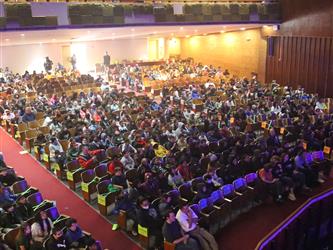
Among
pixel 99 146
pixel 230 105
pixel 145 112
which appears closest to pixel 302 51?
pixel 230 105

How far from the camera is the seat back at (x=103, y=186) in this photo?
7.94 metres

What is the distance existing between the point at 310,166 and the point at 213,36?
55.3 ft

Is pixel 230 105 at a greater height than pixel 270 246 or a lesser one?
greater

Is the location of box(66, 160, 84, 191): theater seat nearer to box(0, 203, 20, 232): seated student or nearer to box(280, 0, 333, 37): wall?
box(0, 203, 20, 232): seated student

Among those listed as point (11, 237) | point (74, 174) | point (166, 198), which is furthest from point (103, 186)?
point (11, 237)

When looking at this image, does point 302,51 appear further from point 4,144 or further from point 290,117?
point 4,144

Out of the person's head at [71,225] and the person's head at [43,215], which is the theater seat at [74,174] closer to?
the person's head at [43,215]

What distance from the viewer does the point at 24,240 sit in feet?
19.5

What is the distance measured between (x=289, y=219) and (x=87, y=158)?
4.63 m

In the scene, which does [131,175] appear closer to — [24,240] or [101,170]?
[101,170]

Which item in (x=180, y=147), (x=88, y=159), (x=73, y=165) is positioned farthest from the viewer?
(x=180, y=147)

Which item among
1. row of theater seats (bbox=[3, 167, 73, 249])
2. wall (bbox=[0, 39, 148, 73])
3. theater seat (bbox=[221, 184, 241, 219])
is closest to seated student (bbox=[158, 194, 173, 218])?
theater seat (bbox=[221, 184, 241, 219])

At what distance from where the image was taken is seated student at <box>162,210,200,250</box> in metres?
6.39

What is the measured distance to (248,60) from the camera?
22.4 meters
